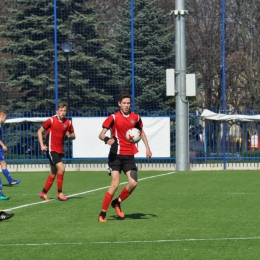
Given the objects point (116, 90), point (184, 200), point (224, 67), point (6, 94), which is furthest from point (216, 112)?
point (184, 200)

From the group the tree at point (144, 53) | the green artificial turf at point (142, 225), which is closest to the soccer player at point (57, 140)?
the green artificial turf at point (142, 225)

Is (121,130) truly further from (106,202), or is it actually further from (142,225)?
(142,225)

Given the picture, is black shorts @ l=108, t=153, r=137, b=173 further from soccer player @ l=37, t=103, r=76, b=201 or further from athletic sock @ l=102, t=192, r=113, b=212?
soccer player @ l=37, t=103, r=76, b=201

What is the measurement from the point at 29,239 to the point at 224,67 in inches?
784

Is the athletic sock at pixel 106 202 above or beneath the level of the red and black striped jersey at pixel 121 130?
beneath

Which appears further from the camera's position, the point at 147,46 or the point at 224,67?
the point at 147,46

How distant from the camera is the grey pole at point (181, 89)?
2677 cm

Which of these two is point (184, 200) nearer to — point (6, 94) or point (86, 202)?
point (86, 202)

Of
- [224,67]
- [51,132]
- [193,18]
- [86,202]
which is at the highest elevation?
[193,18]

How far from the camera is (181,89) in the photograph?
26812 mm

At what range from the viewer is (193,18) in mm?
33406

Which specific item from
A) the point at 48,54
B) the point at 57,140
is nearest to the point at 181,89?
the point at 48,54

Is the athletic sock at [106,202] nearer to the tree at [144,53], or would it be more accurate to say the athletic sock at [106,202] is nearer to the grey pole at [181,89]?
the grey pole at [181,89]

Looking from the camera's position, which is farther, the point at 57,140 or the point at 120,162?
the point at 57,140
